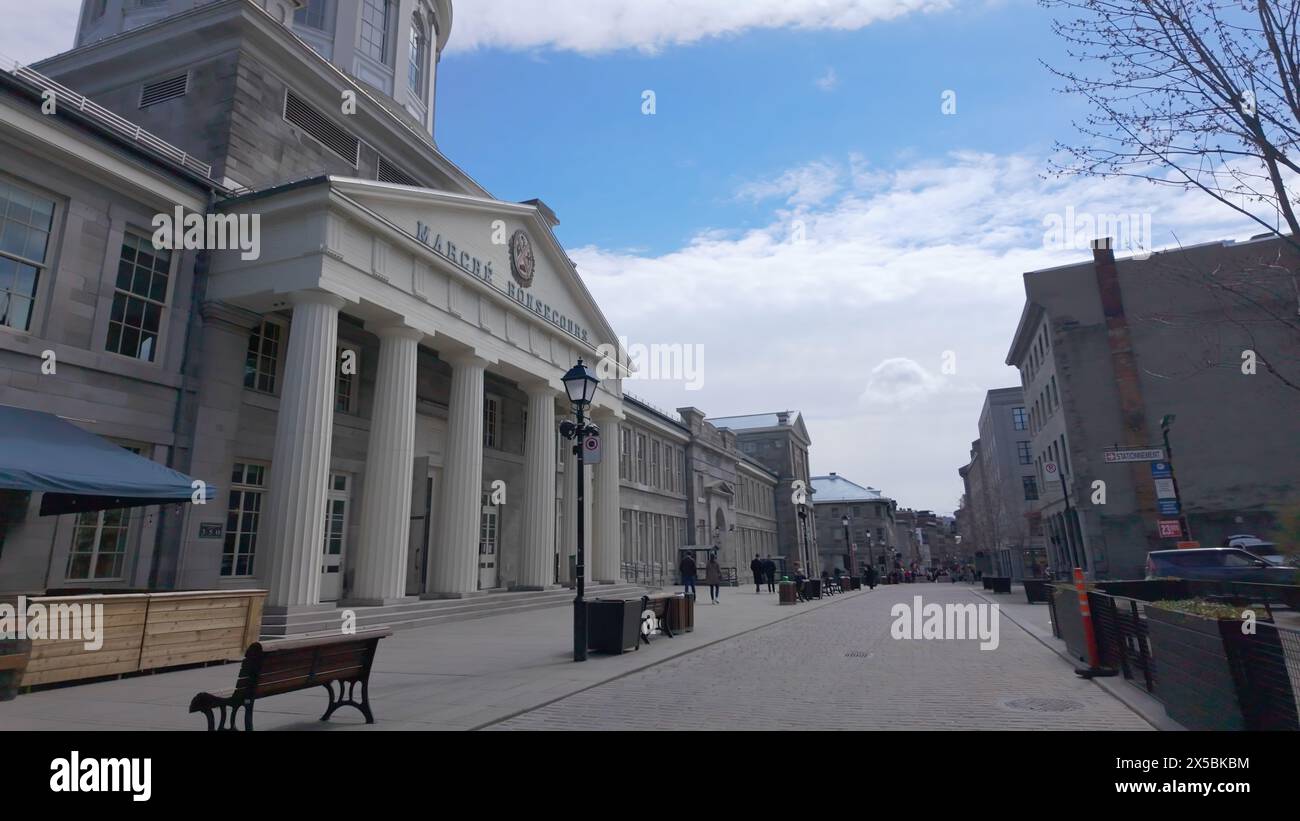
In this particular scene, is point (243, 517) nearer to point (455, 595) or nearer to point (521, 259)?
point (455, 595)

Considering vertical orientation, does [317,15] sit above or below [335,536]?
above

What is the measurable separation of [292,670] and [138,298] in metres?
11.8

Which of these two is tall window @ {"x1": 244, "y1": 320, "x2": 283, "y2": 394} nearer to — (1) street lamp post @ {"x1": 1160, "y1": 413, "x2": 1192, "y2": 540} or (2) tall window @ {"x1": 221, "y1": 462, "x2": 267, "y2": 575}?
(2) tall window @ {"x1": 221, "y1": 462, "x2": 267, "y2": 575}

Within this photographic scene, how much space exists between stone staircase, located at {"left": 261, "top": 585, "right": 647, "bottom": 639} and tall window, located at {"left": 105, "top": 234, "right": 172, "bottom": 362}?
6229 millimetres

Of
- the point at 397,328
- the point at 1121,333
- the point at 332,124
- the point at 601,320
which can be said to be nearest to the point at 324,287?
the point at 397,328

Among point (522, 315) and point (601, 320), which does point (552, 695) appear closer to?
point (522, 315)

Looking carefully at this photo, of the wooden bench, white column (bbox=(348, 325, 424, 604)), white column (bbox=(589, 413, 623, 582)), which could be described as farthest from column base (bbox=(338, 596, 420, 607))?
white column (bbox=(589, 413, 623, 582))

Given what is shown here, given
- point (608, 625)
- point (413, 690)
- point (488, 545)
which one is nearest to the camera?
point (413, 690)

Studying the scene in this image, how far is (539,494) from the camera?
22141mm

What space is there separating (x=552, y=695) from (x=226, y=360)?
11756 millimetres

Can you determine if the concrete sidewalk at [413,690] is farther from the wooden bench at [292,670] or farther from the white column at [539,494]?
the white column at [539,494]

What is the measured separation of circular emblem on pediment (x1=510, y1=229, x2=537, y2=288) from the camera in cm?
2195

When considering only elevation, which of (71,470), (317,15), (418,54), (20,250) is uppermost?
(418,54)

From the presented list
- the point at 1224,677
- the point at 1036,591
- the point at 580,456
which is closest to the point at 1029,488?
the point at 1036,591
